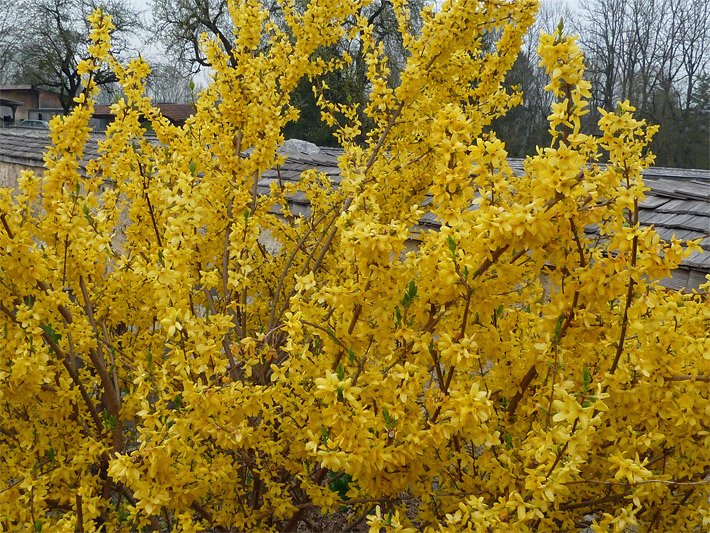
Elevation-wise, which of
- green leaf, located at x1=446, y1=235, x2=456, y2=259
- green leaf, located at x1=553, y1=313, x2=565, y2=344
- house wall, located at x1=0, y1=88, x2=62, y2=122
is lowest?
green leaf, located at x1=553, y1=313, x2=565, y2=344

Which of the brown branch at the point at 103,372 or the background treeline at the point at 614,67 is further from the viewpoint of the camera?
the background treeline at the point at 614,67

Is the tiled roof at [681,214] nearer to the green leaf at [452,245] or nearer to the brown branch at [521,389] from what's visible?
the brown branch at [521,389]

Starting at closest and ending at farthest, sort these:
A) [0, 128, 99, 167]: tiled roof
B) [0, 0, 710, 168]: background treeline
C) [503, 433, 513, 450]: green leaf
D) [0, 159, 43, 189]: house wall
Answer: [503, 433, 513, 450]: green leaf < [0, 128, 99, 167]: tiled roof < [0, 159, 43, 189]: house wall < [0, 0, 710, 168]: background treeline

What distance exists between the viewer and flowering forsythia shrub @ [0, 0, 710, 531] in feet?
5.60

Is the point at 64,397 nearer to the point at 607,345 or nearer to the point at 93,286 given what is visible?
the point at 93,286

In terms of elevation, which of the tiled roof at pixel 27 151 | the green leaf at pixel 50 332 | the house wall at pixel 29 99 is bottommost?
the green leaf at pixel 50 332

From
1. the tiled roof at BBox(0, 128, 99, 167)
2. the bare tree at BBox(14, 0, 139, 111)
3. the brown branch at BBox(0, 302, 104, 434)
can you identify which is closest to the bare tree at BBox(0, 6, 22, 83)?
the bare tree at BBox(14, 0, 139, 111)

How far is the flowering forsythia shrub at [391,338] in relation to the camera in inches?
67.2

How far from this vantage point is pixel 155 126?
3.52m

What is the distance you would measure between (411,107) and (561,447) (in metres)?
2.00

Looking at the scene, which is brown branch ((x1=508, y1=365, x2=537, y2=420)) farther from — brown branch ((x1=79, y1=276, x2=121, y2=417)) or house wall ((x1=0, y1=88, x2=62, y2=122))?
house wall ((x1=0, y1=88, x2=62, y2=122))

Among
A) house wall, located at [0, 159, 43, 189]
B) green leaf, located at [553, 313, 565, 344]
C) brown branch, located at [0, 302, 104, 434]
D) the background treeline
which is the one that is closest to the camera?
green leaf, located at [553, 313, 565, 344]

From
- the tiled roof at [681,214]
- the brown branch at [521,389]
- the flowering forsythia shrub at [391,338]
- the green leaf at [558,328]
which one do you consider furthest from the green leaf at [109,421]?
the tiled roof at [681,214]

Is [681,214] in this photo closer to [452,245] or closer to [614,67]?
[452,245]
